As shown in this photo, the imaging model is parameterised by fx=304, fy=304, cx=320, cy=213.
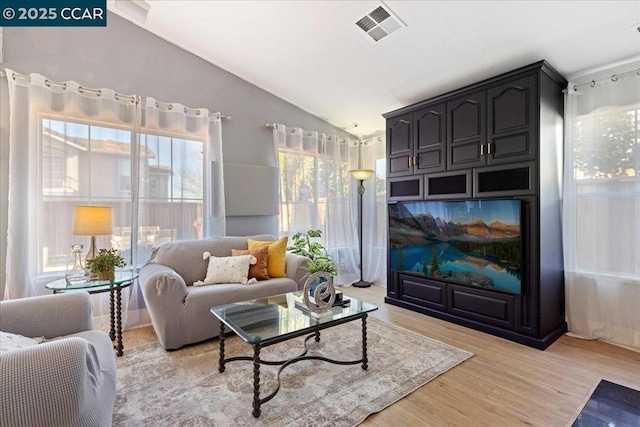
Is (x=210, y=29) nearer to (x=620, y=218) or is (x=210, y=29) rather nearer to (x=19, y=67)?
(x=19, y=67)

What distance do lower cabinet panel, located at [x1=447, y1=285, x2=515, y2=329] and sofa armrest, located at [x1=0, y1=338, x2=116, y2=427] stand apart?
9.90ft

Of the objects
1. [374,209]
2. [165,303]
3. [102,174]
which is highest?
[102,174]

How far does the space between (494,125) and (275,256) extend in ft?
8.26

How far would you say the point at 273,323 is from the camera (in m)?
1.99

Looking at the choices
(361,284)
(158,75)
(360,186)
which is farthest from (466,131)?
(158,75)

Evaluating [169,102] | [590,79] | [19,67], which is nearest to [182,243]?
[169,102]

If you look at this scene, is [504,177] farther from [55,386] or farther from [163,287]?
[55,386]

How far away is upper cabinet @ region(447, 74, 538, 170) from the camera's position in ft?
8.61

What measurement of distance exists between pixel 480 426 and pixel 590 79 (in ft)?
9.98

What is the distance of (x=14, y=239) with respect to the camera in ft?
8.60

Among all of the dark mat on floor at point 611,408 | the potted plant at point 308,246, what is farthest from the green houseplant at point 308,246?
the dark mat on floor at point 611,408

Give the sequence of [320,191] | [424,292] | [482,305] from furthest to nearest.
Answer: [320,191] < [424,292] < [482,305]

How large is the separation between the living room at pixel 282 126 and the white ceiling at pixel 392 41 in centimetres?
2

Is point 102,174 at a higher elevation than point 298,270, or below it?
higher
